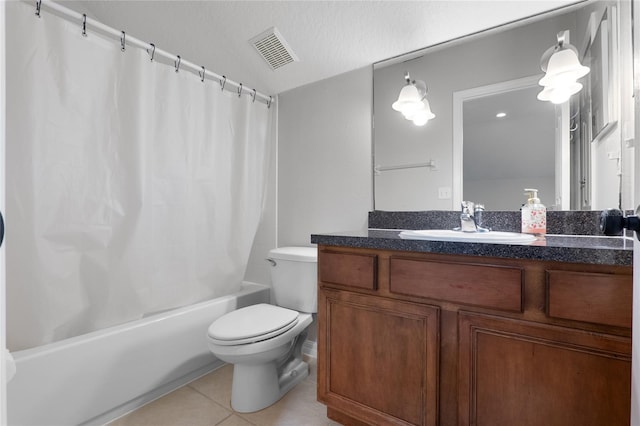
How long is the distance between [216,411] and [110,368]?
0.53 m

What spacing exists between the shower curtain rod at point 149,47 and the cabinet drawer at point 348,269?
1.31 meters

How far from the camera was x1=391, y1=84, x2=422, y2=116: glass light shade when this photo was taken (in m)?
1.65

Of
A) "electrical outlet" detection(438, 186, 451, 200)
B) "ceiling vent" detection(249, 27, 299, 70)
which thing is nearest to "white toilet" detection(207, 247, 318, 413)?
"electrical outlet" detection(438, 186, 451, 200)

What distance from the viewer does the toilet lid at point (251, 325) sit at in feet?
4.37

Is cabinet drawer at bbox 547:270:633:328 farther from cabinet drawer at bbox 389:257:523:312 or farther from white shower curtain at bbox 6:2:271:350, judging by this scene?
white shower curtain at bbox 6:2:271:350

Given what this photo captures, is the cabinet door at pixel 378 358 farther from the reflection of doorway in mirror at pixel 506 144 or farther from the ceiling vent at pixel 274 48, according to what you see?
the ceiling vent at pixel 274 48

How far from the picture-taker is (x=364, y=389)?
1.21m

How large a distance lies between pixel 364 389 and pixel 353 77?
1702 mm

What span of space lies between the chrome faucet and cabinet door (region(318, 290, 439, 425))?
46 cm

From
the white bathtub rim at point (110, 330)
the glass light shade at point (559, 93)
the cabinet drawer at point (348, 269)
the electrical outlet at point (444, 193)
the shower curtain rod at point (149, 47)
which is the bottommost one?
the white bathtub rim at point (110, 330)

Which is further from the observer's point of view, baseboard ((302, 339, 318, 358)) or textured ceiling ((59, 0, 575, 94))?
baseboard ((302, 339, 318, 358))

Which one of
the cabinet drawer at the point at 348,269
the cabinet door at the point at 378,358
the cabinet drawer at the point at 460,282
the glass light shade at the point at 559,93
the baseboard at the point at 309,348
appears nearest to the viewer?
the cabinet drawer at the point at 460,282

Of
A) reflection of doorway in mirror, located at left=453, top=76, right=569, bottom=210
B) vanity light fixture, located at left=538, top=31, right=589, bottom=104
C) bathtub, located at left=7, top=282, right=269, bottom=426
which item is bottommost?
bathtub, located at left=7, top=282, right=269, bottom=426

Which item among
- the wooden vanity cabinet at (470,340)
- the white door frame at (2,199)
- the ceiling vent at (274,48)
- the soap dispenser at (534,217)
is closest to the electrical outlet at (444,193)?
the soap dispenser at (534,217)
